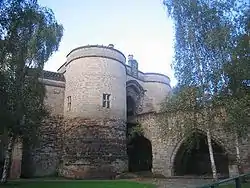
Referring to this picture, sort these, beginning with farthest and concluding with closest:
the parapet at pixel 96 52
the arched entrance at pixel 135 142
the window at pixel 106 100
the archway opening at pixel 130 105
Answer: the archway opening at pixel 130 105 < the arched entrance at pixel 135 142 < the parapet at pixel 96 52 < the window at pixel 106 100

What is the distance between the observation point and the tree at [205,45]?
12.9m

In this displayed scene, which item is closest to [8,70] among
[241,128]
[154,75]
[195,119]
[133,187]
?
[133,187]

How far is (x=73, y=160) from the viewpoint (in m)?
19.9

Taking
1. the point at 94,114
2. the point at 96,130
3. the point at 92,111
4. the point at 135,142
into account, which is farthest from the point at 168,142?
the point at 135,142

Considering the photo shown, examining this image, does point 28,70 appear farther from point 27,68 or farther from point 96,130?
point 96,130

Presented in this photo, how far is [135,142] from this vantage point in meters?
25.1

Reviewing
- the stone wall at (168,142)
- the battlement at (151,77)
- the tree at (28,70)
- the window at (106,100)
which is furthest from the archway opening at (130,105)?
the tree at (28,70)

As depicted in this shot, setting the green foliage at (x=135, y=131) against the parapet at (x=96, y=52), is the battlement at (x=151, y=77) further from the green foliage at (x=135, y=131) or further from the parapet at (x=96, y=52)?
the green foliage at (x=135, y=131)

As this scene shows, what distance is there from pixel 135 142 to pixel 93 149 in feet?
20.1

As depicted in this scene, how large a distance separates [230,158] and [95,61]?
1123cm

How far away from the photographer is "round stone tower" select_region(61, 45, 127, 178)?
19.8m

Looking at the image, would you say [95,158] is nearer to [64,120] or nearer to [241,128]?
[64,120]

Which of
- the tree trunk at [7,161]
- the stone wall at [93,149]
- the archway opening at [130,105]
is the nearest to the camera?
the tree trunk at [7,161]

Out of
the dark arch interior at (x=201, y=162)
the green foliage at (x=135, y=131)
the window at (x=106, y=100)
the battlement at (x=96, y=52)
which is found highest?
the battlement at (x=96, y=52)
